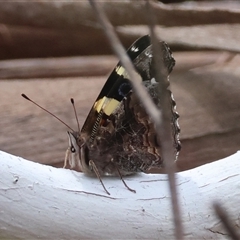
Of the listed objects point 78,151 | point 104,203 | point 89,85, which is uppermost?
point 89,85

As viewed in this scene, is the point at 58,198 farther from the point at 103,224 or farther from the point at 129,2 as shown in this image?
the point at 129,2

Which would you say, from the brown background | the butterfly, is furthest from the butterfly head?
the brown background

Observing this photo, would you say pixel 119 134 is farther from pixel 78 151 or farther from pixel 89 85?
pixel 89 85

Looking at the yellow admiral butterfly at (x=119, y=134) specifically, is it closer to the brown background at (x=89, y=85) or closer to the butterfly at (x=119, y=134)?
the butterfly at (x=119, y=134)

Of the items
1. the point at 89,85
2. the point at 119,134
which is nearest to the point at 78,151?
the point at 119,134

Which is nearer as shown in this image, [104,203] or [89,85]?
[104,203]

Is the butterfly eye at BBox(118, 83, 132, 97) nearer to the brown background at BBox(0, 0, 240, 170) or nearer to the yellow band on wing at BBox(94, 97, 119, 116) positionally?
the yellow band on wing at BBox(94, 97, 119, 116)

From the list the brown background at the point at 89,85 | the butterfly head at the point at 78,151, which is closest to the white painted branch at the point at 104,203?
the butterfly head at the point at 78,151
